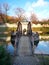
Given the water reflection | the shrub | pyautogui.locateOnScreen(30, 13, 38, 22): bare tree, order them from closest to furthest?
the shrub → the water reflection → pyautogui.locateOnScreen(30, 13, 38, 22): bare tree

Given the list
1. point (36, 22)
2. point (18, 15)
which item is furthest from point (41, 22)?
point (18, 15)

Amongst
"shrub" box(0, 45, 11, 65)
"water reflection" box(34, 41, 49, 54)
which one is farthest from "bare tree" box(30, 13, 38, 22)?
"shrub" box(0, 45, 11, 65)

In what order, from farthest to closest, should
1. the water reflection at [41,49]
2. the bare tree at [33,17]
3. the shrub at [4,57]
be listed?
the bare tree at [33,17], the water reflection at [41,49], the shrub at [4,57]

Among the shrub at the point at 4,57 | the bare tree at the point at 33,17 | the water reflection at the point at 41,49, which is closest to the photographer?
the shrub at the point at 4,57

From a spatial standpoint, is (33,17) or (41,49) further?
(33,17)

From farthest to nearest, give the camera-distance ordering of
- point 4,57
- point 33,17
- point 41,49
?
point 33,17, point 41,49, point 4,57

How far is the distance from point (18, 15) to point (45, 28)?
1.97 meters

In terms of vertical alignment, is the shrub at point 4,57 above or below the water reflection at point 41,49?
above

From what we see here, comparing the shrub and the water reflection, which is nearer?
the shrub

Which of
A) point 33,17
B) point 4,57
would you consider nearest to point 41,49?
point 4,57

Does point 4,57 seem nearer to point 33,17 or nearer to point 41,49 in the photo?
point 41,49

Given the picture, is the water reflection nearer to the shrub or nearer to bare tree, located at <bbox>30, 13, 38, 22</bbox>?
the shrub

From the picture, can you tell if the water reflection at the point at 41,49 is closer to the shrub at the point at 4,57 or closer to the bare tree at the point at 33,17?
the shrub at the point at 4,57

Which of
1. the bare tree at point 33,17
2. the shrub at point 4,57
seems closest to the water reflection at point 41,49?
the shrub at point 4,57
